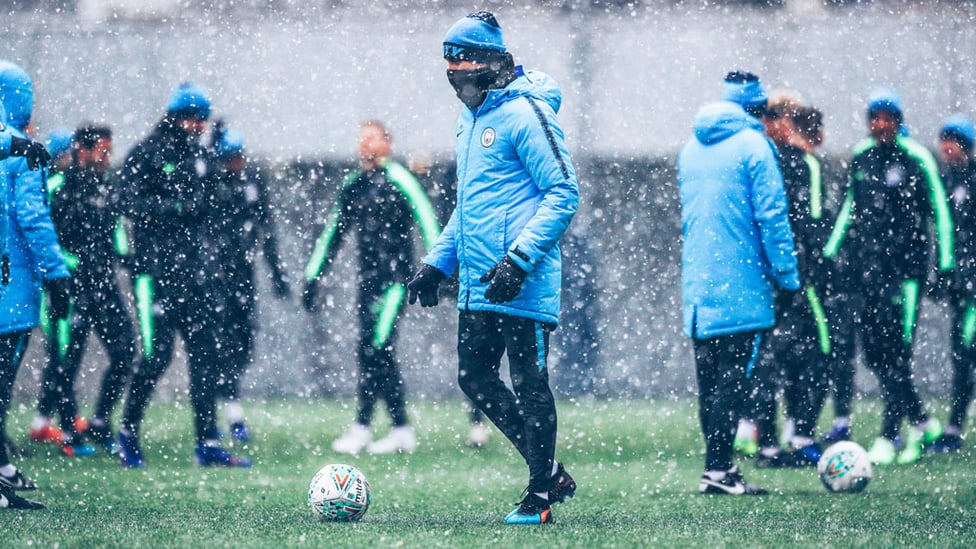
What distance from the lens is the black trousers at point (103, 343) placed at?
8734 mm

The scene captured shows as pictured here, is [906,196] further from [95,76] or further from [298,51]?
[95,76]

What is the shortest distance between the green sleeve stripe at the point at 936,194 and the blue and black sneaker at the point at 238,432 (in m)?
4.44

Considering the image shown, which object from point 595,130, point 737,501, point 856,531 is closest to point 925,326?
point 595,130

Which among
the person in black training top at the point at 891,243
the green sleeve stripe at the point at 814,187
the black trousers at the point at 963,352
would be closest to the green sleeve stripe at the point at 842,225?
the person in black training top at the point at 891,243

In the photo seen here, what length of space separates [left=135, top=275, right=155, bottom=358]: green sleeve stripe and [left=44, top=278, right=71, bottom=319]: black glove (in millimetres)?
1752

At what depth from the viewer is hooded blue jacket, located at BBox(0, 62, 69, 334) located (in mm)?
6234

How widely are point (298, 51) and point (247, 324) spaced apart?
15.8ft

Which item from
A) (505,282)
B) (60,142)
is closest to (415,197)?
(60,142)

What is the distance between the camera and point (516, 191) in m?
5.32

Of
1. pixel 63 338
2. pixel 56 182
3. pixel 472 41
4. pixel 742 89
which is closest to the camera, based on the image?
pixel 472 41

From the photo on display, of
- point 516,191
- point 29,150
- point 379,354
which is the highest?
point 29,150

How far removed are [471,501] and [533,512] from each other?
1029mm

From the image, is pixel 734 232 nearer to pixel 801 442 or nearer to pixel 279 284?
pixel 801 442

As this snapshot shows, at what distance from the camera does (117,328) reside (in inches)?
347
